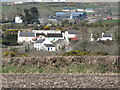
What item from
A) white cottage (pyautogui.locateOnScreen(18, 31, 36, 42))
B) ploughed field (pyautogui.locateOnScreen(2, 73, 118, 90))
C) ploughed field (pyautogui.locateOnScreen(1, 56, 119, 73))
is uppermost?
ploughed field (pyautogui.locateOnScreen(1, 56, 119, 73))

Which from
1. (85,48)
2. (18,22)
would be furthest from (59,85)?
(18,22)

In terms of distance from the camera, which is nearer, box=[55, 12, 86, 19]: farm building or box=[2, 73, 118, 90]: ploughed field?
box=[2, 73, 118, 90]: ploughed field

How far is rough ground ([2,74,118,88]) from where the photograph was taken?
940 cm

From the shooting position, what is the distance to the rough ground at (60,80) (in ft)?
30.8

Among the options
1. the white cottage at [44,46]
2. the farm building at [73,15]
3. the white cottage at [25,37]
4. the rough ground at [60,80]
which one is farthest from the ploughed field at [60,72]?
the farm building at [73,15]

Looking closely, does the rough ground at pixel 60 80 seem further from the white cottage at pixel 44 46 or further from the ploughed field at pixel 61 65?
the white cottage at pixel 44 46

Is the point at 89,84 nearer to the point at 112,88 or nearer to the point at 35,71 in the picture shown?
the point at 112,88

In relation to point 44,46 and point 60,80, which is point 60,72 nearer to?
point 60,80

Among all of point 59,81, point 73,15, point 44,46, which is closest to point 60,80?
point 59,81

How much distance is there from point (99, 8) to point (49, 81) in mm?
22861

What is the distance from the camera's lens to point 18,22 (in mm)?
28234

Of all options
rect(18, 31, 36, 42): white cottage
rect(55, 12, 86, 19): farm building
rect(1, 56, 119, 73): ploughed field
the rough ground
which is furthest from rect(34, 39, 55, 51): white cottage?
rect(55, 12, 86, 19): farm building

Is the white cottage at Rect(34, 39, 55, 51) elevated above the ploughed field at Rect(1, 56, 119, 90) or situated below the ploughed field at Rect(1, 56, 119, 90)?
below

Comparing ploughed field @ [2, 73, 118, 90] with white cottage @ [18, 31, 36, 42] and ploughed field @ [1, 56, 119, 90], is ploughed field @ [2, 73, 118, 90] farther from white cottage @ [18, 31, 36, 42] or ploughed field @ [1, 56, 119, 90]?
white cottage @ [18, 31, 36, 42]
